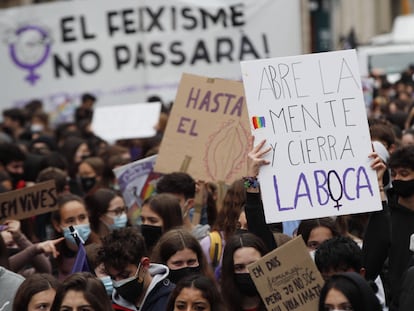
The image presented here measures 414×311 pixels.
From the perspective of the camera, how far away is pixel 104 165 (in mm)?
13602

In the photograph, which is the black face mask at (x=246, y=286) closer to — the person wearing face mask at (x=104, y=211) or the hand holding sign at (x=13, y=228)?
the hand holding sign at (x=13, y=228)

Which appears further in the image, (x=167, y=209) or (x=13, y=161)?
(x=13, y=161)

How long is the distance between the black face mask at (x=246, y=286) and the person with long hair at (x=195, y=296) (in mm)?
390

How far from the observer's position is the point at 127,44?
19984mm

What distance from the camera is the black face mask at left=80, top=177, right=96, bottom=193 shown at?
1374 centimetres

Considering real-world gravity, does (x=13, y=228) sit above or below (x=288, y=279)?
below

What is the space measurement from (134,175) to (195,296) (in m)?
4.53

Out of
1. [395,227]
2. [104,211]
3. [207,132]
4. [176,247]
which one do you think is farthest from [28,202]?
[395,227]

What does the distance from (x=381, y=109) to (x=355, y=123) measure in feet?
32.8

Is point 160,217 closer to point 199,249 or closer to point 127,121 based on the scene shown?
point 199,249

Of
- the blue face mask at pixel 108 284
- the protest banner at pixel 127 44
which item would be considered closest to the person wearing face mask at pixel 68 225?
the blue face mask at pixel 108 284

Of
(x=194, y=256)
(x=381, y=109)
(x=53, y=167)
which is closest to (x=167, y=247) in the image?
(x=194, y=256)

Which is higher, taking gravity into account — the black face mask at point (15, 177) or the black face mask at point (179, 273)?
the black face mask at point (179, 273)

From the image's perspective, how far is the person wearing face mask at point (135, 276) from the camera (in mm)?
8062
